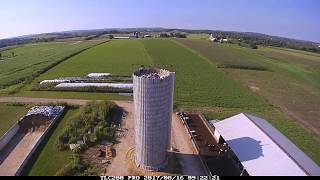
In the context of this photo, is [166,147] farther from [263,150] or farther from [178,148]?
[263,150]

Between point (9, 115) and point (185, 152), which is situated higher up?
point (9, 115)

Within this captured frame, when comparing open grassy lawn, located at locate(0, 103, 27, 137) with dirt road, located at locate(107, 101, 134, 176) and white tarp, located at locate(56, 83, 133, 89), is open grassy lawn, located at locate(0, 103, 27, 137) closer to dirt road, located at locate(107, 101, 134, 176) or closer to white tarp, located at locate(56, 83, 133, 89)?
white tarp, located at locate(56, 83, 133, 89)

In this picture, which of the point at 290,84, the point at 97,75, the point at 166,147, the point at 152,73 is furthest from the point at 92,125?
the point at 290,84

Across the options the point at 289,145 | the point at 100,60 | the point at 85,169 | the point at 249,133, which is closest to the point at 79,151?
the point at 85,169

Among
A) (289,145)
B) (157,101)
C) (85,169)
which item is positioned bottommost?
(85,169)

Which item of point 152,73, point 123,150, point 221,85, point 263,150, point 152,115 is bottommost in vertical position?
point 123,150

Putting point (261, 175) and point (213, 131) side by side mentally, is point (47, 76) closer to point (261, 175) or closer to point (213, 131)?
point (213, 131)
